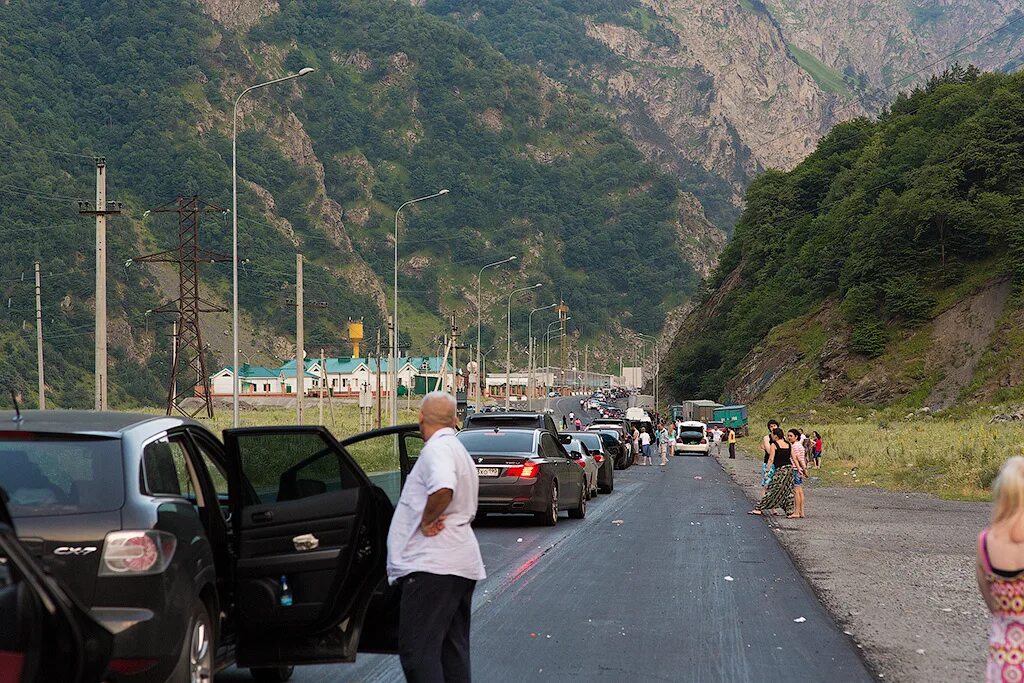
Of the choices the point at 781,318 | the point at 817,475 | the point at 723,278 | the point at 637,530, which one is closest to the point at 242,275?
the point at 723,278

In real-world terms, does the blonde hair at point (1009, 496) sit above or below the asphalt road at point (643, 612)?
above

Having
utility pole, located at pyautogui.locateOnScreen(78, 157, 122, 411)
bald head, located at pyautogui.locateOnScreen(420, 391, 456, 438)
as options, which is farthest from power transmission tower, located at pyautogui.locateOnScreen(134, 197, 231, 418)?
bald head, located at pyautogui.locateOnScreen(420, 391, 456, 438)

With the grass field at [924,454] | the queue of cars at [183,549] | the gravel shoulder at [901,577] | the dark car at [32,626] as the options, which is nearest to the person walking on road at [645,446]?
the grass field at [924,454]

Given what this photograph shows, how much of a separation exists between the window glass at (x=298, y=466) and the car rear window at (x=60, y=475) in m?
1.31

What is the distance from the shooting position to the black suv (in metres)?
6.20

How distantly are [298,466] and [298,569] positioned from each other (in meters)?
0.78

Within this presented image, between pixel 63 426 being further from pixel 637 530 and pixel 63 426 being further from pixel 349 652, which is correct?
pixel 637 530

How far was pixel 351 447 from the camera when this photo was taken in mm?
9609

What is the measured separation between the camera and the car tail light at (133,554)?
619 cm

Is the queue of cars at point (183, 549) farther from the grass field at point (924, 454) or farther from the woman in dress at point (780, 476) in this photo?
the grass field at point (924, 454)

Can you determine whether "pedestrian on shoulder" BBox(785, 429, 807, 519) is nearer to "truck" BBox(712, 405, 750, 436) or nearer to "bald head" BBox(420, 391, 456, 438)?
"bald head" BBox(420, 391, 456, 438)

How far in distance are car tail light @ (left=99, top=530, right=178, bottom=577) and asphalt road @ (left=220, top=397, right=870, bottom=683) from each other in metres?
2.94

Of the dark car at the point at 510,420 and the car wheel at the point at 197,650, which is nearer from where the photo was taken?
the car wheel at the point at 197,650

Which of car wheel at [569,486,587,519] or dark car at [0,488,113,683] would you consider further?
car wheel at [569,486,587,519]
